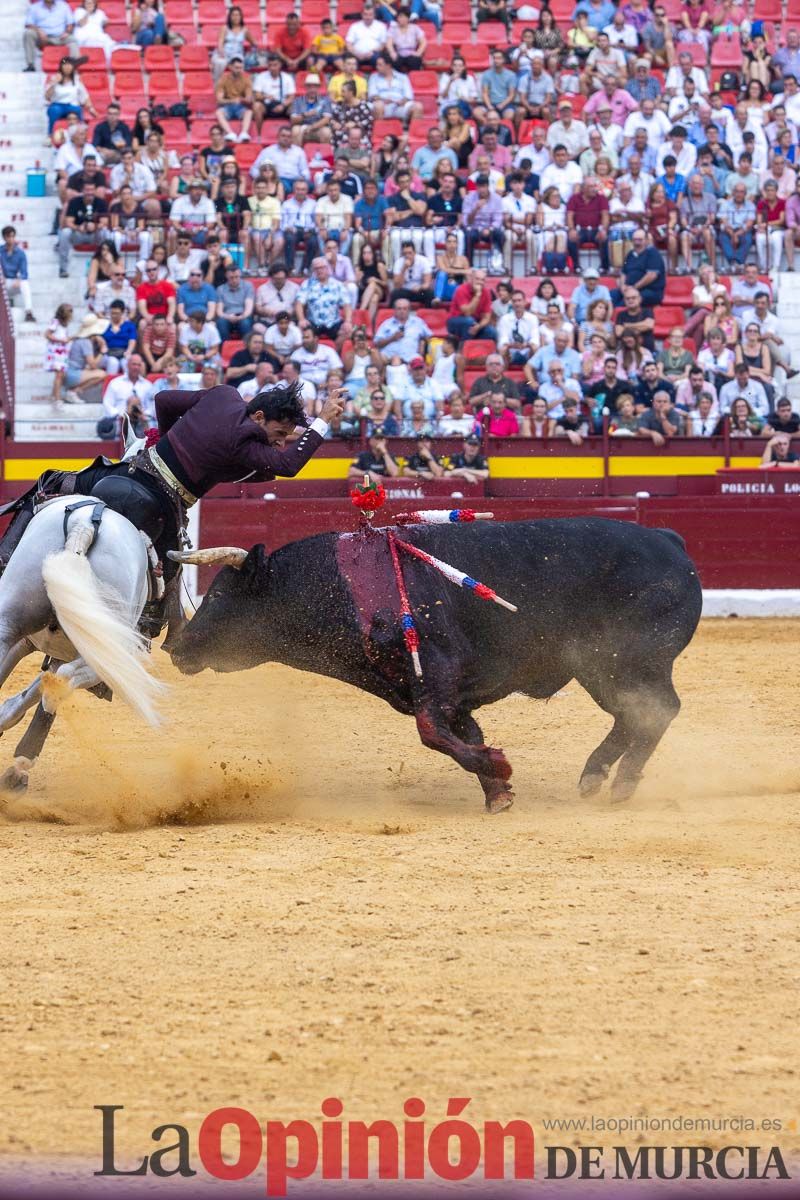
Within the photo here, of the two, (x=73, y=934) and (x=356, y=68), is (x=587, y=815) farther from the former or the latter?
(x=356, y=68)

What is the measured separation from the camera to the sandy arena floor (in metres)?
4.02

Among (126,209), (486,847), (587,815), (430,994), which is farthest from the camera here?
(126,209)

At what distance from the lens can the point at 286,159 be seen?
18031 mm

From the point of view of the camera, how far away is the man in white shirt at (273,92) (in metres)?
19.1

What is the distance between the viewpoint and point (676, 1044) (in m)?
4.27

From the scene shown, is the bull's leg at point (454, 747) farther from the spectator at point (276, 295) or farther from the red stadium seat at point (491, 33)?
the red stadium seat at point (491, 33)

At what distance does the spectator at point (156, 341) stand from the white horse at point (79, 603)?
29.8ft

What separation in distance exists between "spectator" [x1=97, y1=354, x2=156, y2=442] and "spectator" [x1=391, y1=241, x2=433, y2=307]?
2867 millimetres

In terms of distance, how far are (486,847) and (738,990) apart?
189cm

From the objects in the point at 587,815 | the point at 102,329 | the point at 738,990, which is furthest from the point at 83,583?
the point at 102,329

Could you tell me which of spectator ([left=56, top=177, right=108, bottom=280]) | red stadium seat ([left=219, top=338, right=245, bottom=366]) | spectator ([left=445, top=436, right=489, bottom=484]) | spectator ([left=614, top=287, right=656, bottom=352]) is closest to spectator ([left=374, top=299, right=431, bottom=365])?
red stadium seat ([left=219, top=338, right=245, bottom=366])

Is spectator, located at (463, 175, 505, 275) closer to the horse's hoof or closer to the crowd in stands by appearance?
the crowd in stands

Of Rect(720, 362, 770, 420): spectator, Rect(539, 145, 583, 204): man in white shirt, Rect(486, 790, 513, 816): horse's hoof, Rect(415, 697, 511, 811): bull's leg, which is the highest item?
Rect(539, 145, 583, 204): man in white shirt

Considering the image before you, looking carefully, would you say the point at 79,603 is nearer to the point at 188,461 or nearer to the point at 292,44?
the point at 188,461
